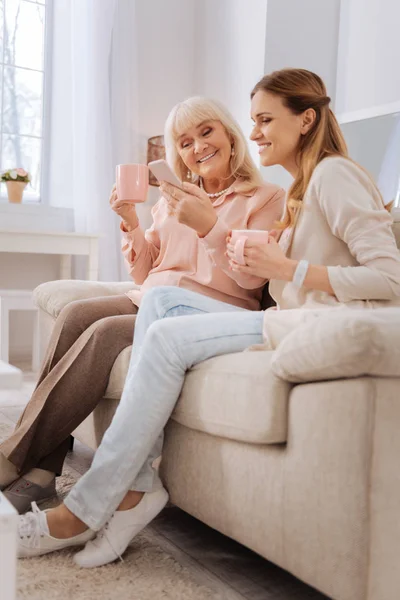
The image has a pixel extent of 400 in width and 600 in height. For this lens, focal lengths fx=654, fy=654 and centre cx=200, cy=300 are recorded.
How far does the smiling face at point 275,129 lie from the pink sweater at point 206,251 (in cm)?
20

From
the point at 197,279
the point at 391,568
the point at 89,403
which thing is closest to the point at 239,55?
the point at 197,279

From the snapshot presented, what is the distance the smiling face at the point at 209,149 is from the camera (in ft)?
5.79

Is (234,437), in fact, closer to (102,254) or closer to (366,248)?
(366,248)

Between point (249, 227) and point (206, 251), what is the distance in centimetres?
16

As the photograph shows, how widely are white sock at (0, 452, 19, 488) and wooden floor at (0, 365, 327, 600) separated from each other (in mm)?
337

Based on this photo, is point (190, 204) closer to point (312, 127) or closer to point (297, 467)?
point (312, 127)

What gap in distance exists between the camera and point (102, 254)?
3.85 meters

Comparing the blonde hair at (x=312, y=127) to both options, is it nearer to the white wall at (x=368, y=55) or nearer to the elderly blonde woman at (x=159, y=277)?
the elderly blonde woman at (x=159, y=277)

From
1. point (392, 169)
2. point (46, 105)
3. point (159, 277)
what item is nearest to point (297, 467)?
point (159, 277)

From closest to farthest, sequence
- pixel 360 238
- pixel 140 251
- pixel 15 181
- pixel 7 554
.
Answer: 1. pixel 7 554
2. pixel 360 238
3. pixel 140 251
4. pixel 15 181

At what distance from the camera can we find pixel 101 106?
3822 millimetres

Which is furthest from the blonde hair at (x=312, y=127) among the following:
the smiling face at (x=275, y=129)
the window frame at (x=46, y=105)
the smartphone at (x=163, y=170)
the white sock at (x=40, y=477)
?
the window frame at (x=46, y=105)

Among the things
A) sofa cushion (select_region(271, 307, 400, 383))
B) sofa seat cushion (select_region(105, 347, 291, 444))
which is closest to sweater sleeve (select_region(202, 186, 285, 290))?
sofa seat cushion (select_region(105, 347, 291, 444))

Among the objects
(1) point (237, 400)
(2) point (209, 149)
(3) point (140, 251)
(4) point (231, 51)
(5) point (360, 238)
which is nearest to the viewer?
(1) point (237, 400)
